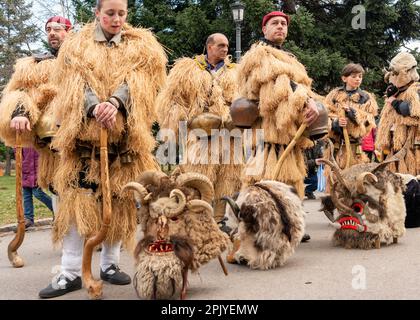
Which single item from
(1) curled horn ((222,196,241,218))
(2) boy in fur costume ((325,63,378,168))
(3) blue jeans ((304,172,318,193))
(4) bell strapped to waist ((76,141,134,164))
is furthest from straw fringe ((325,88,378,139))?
(4) bell strapped to waist ((76,141,134,164))

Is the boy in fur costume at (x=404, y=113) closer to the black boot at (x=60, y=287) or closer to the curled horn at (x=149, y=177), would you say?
the curled horn at (x=149, y=177)

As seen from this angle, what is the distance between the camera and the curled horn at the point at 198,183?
3936mm

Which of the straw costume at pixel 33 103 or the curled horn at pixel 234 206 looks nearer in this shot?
the curled horn at pixel 234 206

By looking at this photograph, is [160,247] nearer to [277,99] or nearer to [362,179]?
[277,99]

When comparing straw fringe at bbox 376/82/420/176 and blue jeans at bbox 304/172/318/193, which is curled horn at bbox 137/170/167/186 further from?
blue jeans at bbox 304/172/318/193

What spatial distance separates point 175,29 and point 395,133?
9122 millimetres

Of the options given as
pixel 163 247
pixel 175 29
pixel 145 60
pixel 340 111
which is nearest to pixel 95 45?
pixel 145 60

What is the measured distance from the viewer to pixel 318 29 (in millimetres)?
14789

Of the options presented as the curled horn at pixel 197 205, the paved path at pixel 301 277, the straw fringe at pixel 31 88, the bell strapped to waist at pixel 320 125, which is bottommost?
the paved path at pixel 301 277

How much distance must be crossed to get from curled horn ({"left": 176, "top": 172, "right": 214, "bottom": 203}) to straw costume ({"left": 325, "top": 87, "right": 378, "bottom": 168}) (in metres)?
3.97

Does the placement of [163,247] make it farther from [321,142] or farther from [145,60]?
[321,142]

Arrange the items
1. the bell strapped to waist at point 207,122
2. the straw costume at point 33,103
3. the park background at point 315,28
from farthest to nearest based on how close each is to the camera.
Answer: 1. the park background at point 315,28
2. the bell strapped to waist at point 207,122
3. the straw costume at point 33,103

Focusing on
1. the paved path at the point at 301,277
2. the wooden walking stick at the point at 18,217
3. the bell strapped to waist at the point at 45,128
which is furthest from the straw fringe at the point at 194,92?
the wooden walking stick at the point at 18,217

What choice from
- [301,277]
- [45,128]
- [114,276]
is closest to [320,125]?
[301,277]
